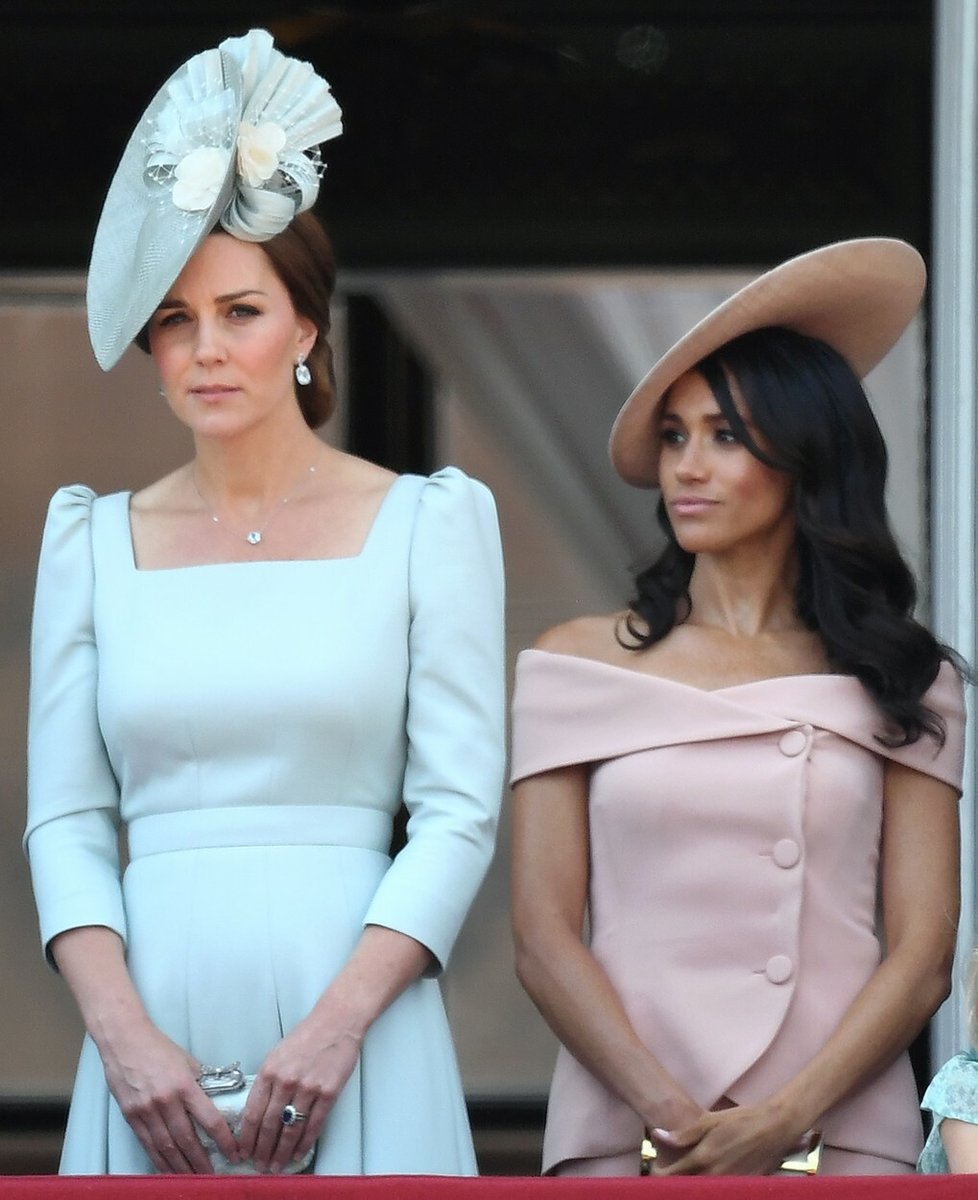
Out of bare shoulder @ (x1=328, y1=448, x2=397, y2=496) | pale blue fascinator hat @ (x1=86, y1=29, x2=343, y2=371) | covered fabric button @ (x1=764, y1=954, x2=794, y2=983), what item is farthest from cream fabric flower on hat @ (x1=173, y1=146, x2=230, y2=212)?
covered fabric button @ (x1=764, y1=954, x2=794, y2=983)

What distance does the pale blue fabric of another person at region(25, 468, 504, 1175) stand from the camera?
2668 millimetres

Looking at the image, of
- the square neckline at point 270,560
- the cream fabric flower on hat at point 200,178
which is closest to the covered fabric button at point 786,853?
the square neckline at point 270,560

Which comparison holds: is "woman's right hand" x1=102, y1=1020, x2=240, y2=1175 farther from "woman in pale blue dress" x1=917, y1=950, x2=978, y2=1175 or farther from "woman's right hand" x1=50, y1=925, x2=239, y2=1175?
"woman in pale blue dress" x1=917, y1=950, x2=978, y2=1175

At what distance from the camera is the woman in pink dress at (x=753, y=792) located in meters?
2.85

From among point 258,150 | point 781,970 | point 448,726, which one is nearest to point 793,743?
point 781,970

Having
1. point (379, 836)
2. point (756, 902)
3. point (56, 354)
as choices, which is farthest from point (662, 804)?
point (56, 354)

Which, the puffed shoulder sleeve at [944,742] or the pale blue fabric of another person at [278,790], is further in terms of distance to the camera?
the puffed shoulder sleeve at [944,742]

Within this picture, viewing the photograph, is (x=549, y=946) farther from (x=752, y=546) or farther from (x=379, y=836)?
(x=752, y=546)

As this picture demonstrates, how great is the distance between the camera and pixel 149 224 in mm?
2830

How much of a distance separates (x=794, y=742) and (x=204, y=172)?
0.91 meters

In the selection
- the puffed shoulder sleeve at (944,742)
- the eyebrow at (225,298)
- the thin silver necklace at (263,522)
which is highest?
the eyebrow at (225,298)

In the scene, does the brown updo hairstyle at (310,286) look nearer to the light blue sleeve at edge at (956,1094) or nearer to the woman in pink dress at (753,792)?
the woman in pink dress at (753,792)

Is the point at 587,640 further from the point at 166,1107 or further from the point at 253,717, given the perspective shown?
Result: the point at 166,1107

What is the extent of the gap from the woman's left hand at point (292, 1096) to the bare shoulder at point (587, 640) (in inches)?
27.3
